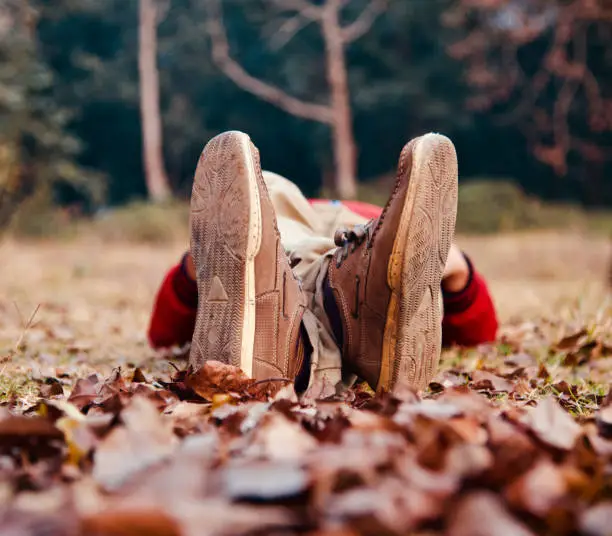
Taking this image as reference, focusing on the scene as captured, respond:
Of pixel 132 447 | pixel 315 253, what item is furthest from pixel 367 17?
pixel 132 447

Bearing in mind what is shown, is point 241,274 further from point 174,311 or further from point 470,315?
point 470,315

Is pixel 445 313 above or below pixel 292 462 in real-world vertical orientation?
below

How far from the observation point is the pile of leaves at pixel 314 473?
0.54m

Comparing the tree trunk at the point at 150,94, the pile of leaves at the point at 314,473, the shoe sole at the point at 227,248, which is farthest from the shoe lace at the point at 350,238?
the tree trunk at the point at 150,94

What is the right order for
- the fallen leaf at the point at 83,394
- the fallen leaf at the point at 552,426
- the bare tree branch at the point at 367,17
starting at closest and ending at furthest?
the fallen leaf at the point at 552,426
the fallen leaf at the point at 83,394
the bare tree branch at the point at 367,17

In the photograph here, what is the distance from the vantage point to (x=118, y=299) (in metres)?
3.85

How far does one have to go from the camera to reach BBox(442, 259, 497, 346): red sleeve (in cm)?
176

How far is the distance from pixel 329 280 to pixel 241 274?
0.27 m

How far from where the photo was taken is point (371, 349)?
1.33m

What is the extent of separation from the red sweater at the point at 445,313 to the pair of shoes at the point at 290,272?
1.51 feet

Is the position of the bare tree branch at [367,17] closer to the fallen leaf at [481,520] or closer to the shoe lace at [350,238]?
the shoe lace at [350,238]

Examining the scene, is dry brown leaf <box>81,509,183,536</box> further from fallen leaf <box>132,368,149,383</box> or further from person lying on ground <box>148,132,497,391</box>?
fallen leaf <box>132,368,149,383</box>

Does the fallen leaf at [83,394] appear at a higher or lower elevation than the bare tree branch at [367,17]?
lower

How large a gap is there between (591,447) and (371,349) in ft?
1.95
